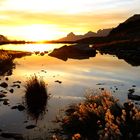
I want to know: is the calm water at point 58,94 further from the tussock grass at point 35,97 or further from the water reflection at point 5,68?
the water reflection at point 5,68

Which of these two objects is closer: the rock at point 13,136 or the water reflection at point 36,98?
the rock at point 13,136

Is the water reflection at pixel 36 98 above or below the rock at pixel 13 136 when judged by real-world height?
above

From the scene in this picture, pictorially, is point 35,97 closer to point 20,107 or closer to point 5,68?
point 20,107

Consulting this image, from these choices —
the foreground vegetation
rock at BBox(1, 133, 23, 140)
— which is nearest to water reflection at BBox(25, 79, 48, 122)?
the foreground vegetation

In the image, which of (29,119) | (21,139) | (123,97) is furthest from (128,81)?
(21,139)

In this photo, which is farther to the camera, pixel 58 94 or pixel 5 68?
pixel 5 68

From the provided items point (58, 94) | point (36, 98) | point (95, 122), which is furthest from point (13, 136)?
point (58, 94)

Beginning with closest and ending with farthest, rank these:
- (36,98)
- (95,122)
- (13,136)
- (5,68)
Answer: (95,122) → (13,136) → (36,98) → (5,68)

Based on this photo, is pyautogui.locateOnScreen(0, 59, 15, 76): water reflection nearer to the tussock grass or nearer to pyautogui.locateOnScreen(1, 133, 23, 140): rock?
the tussock grass

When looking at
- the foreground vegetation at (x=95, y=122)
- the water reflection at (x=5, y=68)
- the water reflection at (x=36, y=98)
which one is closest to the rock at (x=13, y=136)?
the foreground vegetation at (x=95, y=122)

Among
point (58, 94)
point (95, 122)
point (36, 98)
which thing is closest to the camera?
point (95, 122)

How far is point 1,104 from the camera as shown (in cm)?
2012

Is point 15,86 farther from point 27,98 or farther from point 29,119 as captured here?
point 29,119

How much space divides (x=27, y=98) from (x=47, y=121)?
4.30 metres
